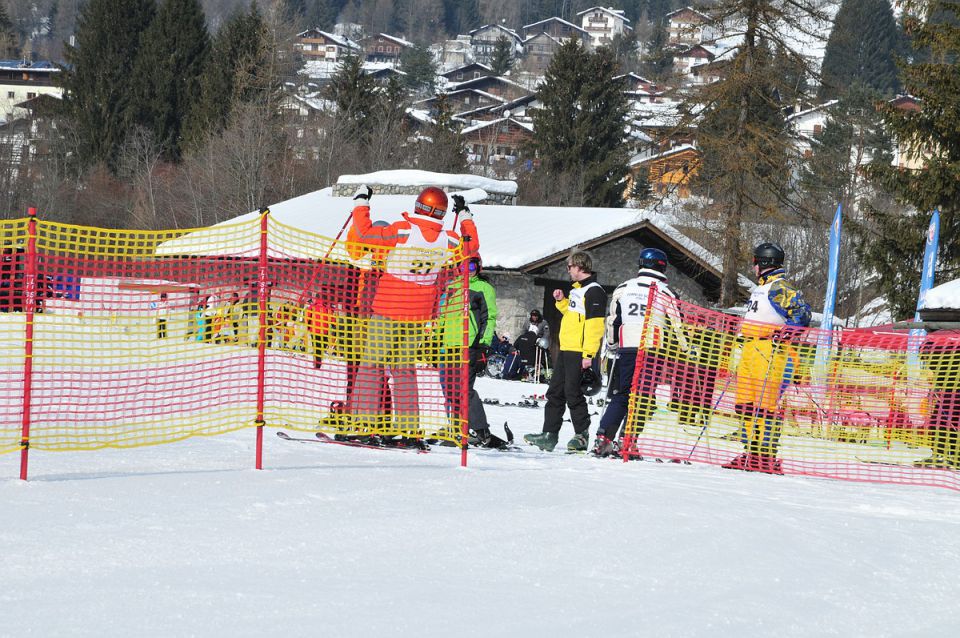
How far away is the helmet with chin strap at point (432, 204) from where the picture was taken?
8.79m

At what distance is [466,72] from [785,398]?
15311cm

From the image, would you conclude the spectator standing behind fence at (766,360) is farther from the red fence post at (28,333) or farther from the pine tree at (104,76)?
the pine tree at (104,76)

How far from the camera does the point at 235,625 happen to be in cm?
454

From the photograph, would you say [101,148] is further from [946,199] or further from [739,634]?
[739,634]

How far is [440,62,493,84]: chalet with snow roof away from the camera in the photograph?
15575 cm

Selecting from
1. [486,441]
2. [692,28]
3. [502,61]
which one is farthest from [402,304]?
[502,61]

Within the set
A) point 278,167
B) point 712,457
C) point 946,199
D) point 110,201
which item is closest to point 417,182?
point 946,199

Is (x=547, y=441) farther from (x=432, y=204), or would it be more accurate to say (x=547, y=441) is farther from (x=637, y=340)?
(x=432, y=204)

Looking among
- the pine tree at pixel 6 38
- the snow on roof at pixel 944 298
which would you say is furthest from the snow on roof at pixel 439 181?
the pine tree at pixel 6 38

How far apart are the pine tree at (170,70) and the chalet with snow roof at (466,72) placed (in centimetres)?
8584

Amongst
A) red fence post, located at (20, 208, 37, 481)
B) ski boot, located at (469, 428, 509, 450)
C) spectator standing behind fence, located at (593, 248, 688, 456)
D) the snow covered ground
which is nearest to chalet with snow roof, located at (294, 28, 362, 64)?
spectator standing behind fence, located at (593, 248, 688, 456)

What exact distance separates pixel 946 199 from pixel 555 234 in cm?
863

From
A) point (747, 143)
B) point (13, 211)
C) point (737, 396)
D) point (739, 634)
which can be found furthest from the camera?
point (13, 211)

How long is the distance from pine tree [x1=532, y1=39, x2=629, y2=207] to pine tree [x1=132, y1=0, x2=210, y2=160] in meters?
19.5
